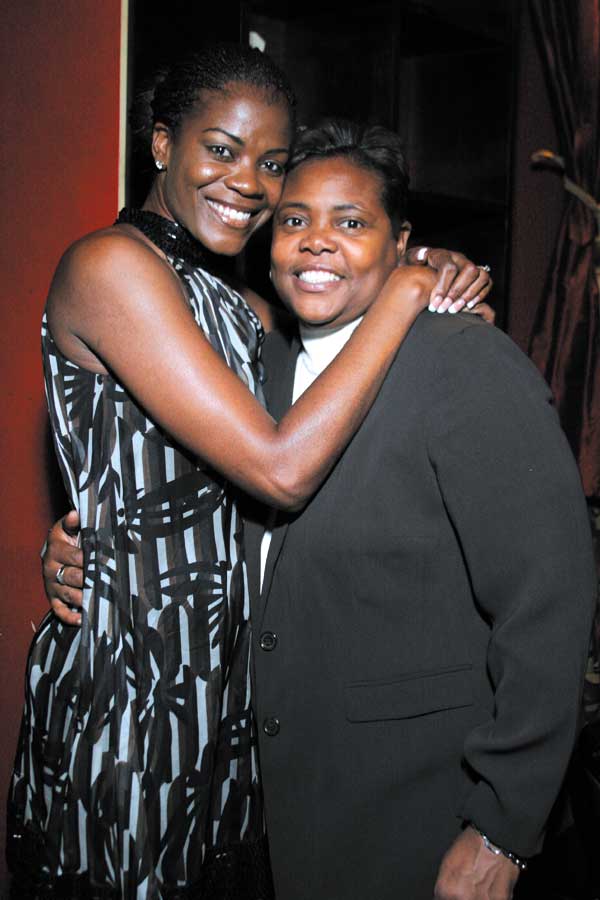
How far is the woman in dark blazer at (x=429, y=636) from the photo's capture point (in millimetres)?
1517

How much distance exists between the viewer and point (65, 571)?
1869mm

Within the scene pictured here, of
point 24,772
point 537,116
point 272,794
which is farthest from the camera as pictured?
point 537,116

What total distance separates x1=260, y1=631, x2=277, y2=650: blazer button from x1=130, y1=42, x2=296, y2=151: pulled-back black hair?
871mm

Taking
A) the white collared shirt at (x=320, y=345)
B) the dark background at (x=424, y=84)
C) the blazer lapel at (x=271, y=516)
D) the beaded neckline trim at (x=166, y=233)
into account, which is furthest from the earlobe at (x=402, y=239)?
the dark background at (x=424, y=84)

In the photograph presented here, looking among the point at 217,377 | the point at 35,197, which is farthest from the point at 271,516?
the point at 35,197

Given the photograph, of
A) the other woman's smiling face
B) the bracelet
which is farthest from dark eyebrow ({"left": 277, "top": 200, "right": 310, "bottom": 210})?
the bracelet

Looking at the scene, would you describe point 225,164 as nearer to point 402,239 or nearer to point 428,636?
point 402,239

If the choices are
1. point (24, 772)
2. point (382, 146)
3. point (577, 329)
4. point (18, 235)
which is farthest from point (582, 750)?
point (577, 329)

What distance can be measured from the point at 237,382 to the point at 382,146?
54 cm

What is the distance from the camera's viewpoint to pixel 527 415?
153 cm

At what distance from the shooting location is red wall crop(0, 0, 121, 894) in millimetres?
2457

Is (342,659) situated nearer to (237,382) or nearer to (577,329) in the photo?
(237,382)

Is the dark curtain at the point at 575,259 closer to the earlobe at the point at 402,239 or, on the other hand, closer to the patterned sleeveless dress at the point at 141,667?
the earlobe at the point at 402,239

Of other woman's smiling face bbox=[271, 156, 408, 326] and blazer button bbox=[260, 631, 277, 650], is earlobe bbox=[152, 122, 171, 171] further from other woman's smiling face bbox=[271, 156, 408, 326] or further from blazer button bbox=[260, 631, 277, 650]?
blazer button bbox=[260, 631, 277, 650]
